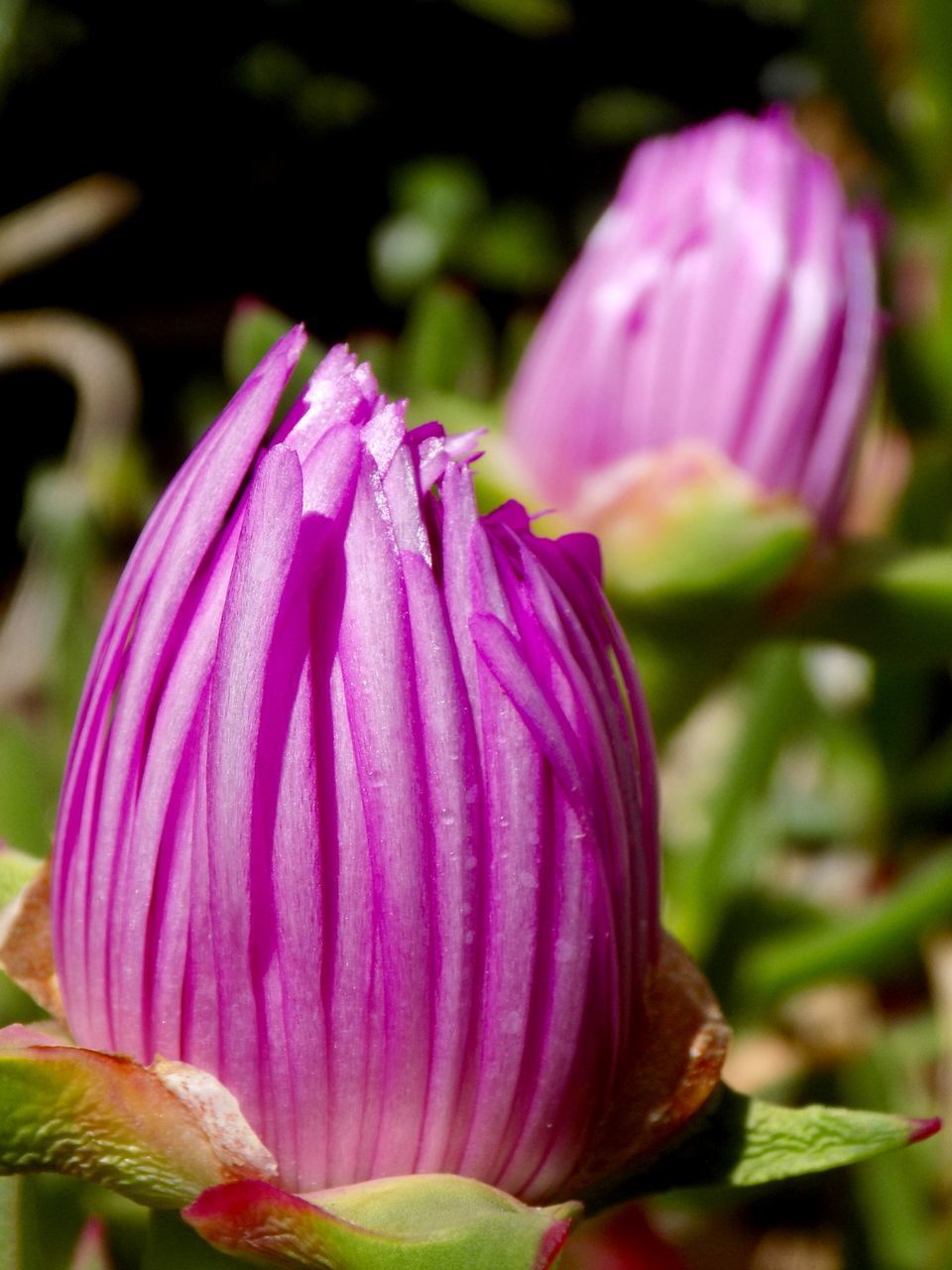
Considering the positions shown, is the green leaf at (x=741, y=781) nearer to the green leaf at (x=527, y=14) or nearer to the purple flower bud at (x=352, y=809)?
the purple flower bud at (x=352, y=809)

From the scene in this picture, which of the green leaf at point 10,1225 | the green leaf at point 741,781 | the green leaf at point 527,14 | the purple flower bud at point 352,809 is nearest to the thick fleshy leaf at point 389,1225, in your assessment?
the purple flower bud at point 352,809

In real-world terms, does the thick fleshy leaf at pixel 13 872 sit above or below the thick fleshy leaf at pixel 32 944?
above

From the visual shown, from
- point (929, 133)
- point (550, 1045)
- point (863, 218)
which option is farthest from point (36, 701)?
point (550, 1045)

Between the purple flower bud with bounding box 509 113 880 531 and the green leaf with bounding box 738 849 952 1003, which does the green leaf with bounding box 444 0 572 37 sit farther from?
the green leaf with bounding box 738 849 952 1003

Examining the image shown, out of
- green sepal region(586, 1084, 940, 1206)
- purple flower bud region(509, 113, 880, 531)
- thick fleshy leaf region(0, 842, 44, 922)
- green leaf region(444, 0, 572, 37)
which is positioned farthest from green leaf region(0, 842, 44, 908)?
green leaf region(444, 0, 572, 37)

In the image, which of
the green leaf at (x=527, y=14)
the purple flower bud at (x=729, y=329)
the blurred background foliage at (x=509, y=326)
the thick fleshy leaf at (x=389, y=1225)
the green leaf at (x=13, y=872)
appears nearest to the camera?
the thick fleshy leaf at (x=389, y=1225)

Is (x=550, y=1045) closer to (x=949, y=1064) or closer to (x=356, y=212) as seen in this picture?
(x=949, y=1064)
